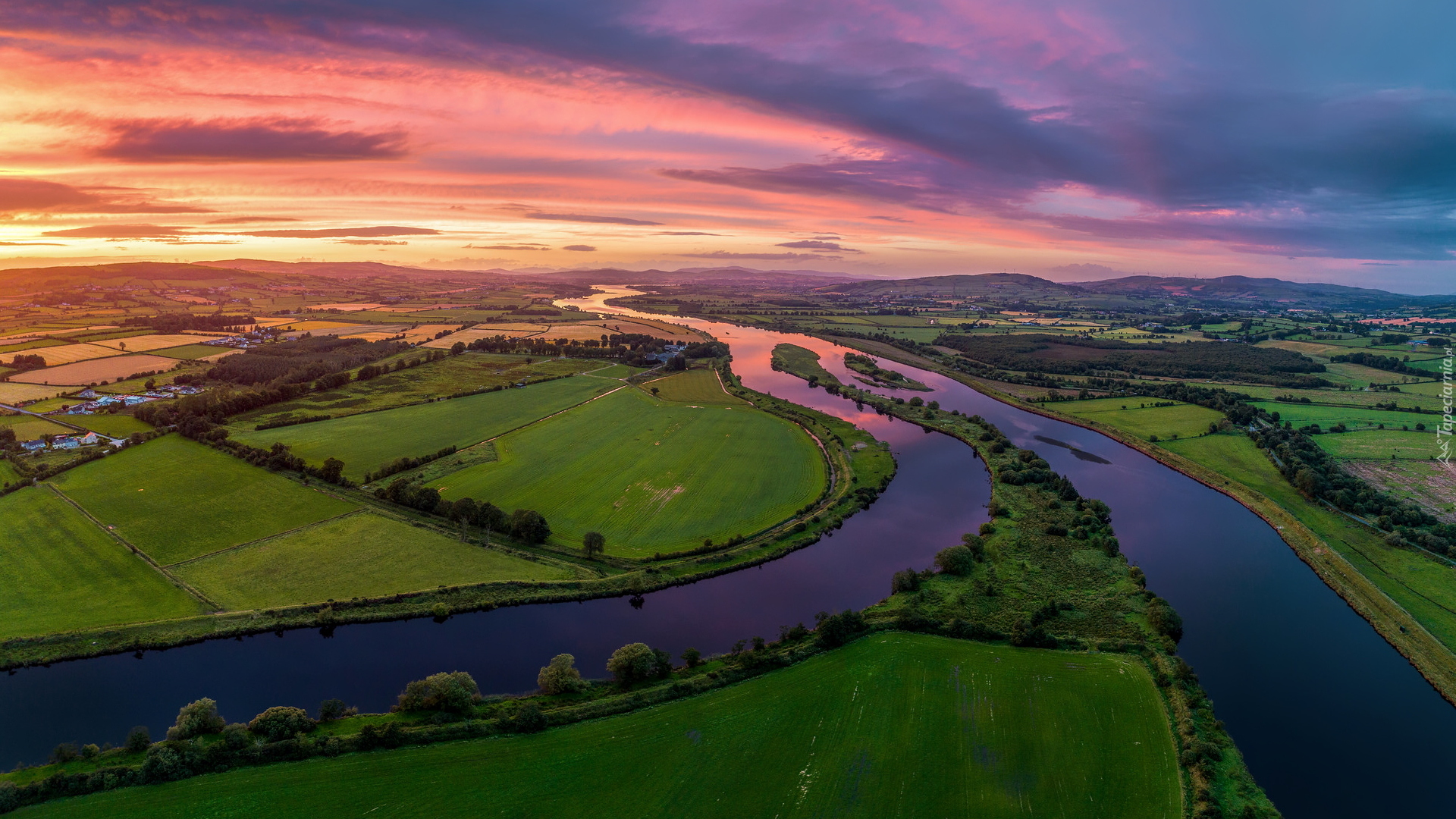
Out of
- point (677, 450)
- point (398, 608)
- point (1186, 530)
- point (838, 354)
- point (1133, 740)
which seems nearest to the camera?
point (1133, 740)

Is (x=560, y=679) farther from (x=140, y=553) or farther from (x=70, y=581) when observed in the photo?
(x=70, y=581)

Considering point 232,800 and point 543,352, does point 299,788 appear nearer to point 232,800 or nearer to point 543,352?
point 232,800

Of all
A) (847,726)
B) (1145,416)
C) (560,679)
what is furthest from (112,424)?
(1145,416)

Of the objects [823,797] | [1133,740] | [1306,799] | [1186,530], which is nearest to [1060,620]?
[1133,740]

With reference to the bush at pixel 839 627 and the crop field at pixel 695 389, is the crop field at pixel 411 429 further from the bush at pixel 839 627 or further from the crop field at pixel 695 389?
the bush at pixel 839 627

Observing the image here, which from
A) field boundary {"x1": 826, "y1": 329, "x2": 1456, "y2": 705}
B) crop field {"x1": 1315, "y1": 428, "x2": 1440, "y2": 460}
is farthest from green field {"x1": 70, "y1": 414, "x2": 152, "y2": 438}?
crop field {"x1": 1315, "y1": 428, "x2": 1440, "y2": 460}

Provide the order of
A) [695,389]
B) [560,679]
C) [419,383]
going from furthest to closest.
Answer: [695,389]
[419,383]
[560,679]
